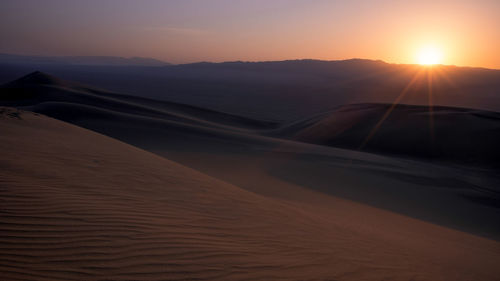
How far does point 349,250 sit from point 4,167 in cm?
427

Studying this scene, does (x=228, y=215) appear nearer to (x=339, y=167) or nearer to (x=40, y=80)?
(x=339, y=167)

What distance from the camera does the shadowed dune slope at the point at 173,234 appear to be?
9.11ft

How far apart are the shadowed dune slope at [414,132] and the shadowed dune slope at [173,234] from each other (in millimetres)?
11420

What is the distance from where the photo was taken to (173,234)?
11.2ft

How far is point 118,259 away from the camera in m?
2.79

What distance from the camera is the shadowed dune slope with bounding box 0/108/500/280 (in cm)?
278

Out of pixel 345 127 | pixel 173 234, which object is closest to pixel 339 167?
pixel 173 234

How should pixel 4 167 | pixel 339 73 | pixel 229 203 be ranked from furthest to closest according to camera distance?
pixel 339 73 < pixel 229 203 < pixel 4 167

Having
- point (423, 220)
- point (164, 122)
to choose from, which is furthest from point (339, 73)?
point (423, 220)

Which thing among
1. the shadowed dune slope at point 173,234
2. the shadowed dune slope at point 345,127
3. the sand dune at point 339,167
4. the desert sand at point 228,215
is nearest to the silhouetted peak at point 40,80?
the shadowed dune slope at point 345,127

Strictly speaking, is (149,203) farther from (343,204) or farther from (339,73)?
(339,73)

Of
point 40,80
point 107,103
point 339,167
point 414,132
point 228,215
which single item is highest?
point 40,80

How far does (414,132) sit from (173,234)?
59.0 feet

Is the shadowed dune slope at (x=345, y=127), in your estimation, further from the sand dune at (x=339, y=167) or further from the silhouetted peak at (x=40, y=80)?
the silhouetted peak at (x=40, y=80)
